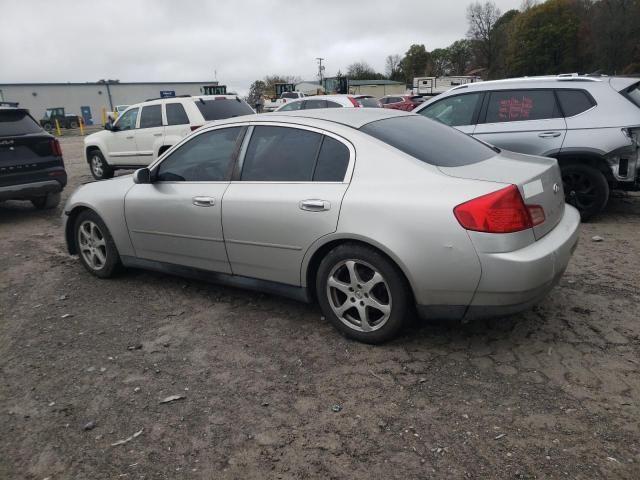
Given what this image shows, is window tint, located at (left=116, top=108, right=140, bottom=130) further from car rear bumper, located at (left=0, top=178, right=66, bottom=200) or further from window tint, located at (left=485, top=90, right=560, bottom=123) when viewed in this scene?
window tint, located at (left=485, top=90, right=560, bottom=123)

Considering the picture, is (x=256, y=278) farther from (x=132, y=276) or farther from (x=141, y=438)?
(x=132, y=276)

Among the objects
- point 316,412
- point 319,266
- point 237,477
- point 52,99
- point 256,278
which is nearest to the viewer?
point 237,477

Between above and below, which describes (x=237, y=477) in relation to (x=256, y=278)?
below

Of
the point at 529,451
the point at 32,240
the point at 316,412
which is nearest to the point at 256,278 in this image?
the point at 316,412

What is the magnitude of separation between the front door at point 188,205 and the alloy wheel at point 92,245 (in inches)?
21.8

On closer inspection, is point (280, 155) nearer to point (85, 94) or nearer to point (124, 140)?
point (124, 140)

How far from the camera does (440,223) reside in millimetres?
2969

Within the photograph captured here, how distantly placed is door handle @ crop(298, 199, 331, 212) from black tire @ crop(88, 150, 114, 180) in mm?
9765

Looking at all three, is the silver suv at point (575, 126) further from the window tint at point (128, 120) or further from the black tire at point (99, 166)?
the black tire at point (99, 166)

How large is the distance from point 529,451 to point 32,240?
6621 mm

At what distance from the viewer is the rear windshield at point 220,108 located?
10.1 m

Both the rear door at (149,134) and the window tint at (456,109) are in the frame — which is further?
the rear door at (149,134)

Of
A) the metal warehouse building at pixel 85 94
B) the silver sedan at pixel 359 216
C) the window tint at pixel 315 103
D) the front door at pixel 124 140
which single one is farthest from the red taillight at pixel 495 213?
the metal warehouse building at pixel 85 94

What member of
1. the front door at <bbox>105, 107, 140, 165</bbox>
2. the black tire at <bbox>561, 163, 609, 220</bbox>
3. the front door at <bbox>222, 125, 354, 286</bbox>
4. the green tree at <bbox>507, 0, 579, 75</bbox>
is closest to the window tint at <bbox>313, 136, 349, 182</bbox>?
the front door at <bbox>222, 125, 354, 286</bbox>
